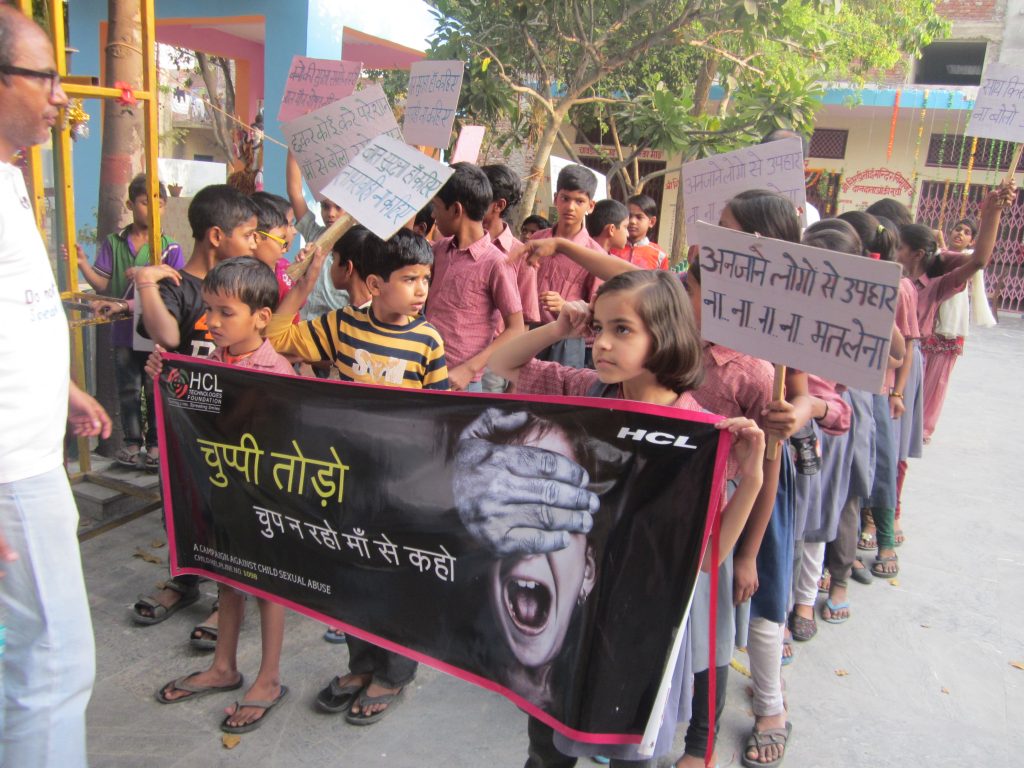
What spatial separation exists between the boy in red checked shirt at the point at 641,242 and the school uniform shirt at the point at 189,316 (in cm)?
355

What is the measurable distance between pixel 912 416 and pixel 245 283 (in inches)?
144

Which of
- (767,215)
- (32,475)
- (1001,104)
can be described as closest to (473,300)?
(767,215)

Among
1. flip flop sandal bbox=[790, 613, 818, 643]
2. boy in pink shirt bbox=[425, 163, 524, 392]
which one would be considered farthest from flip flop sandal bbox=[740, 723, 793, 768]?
boy in pink shirt bbox=[425, 163, 524, 392]

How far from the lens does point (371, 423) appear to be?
232 centimetres

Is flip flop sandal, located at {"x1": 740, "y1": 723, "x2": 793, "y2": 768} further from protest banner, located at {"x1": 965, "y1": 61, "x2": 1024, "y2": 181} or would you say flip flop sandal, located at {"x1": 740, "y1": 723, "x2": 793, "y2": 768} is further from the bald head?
protest banner, located at {"x1": 965, "y1": 61, "x2": 1024, "y2": 181}

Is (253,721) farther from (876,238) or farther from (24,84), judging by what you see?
(876,238)

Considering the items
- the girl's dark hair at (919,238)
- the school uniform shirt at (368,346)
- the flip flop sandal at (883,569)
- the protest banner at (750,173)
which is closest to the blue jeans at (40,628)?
the school uniform shirt at (368,346)

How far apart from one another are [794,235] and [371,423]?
143 centimetres

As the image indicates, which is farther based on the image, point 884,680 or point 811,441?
point 884,680

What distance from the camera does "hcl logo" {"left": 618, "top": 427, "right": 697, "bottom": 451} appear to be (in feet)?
6.10

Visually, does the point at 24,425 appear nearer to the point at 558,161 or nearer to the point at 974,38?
the point at 558,161

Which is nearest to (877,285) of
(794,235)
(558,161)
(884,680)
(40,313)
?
(794,235)

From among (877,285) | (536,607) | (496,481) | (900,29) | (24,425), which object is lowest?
(536,607)

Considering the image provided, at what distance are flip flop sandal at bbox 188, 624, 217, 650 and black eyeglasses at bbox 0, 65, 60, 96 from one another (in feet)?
6.46
